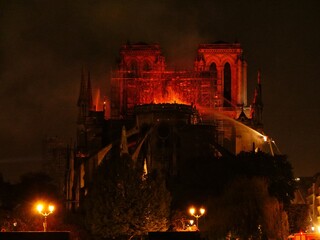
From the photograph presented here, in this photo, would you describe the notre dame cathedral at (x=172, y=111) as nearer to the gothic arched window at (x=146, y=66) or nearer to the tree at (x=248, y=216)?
the gothic arched window at (x=146, y=66)

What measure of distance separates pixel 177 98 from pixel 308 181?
30.8 m

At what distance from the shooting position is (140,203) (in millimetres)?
50656

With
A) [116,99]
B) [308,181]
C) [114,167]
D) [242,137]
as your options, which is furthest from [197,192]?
[308,181]

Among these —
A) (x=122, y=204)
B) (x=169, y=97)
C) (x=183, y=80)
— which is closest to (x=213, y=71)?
(x=183, y=80)

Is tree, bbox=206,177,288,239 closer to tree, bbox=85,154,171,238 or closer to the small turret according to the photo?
tree, bbox=85,154,171,238

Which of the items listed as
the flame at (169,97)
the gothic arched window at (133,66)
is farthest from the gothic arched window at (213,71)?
the gothic arched window at (133,66)

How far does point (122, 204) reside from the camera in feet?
165

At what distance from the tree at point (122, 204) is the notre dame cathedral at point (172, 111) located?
19193mm

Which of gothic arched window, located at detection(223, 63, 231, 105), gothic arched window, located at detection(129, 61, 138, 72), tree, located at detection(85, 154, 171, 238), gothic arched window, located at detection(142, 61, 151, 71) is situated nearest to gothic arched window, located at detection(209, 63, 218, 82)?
gothic arched window, located at detection(223, 63, 231, 105)

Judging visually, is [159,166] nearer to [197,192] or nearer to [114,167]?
[197,192]

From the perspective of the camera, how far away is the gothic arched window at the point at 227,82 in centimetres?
9156

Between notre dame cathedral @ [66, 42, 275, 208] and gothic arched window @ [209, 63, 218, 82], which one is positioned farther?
gothic arched window @ [209, 63, 218, 82]

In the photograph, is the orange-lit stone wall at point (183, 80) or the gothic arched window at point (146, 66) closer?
the orange-lit stone wall at point (183, 80)

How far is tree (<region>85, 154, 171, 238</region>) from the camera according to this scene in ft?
165
